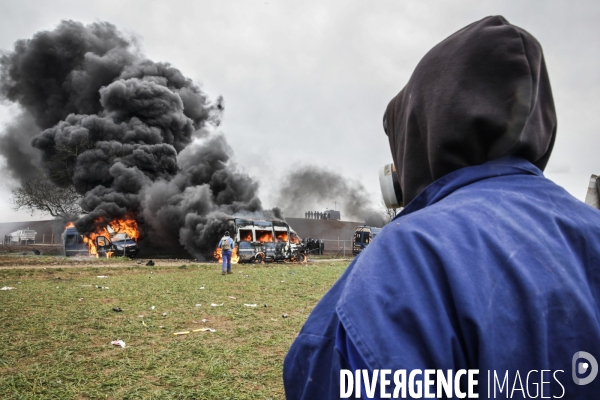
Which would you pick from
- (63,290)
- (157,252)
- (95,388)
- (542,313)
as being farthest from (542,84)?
(157,252)

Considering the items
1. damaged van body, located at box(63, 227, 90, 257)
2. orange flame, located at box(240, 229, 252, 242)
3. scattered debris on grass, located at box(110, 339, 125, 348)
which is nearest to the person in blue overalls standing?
orange flame, located at box(240, 229, 252, 242)

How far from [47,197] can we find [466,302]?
4250 cm

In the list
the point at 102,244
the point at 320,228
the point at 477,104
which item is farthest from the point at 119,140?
the point at 477,104

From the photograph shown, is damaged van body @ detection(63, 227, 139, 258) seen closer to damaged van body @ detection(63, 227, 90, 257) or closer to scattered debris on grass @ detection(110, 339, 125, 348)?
damaged van body @ detection(63, 227, 90, 257)

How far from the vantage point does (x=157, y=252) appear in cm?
3497

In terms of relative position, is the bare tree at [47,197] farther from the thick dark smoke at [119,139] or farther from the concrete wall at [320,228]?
the concrete wall at [320,228]

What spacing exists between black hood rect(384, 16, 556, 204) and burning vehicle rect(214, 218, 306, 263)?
20969mm

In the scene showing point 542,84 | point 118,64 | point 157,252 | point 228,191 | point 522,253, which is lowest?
point 157,252

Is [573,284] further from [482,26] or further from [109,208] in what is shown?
[109,208]

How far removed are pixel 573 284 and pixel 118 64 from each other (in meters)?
46.6

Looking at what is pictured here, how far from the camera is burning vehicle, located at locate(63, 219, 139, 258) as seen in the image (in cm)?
2609

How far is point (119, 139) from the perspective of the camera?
1407 inches

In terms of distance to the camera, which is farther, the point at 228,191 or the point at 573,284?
the point at 228,191

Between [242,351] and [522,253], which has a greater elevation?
[522,253]
